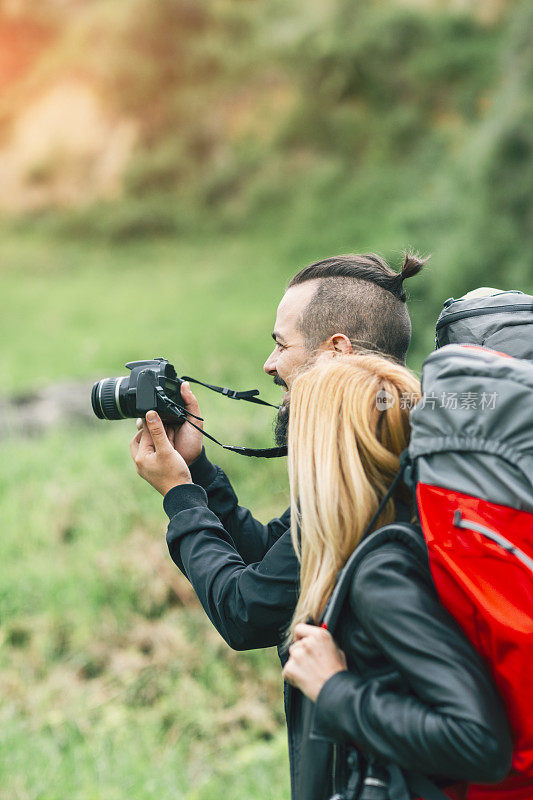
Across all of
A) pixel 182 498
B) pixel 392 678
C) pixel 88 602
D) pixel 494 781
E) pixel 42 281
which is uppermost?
pixel 42 281

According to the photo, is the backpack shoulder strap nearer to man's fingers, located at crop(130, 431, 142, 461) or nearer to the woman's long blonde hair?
the woman's long blonde hair

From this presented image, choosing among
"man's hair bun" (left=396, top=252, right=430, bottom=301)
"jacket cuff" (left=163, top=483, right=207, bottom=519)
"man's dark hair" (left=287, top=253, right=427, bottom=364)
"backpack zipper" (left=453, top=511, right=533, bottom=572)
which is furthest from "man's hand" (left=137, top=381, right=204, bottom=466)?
"backpack zipper" (left=453, top=511, right=533, bottom=572)

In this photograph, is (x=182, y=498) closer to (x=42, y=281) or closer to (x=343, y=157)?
(x=42, y=281)

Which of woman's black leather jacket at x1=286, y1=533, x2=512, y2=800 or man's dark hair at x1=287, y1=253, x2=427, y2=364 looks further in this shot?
man's dark hair at x1=287, y1=253, x2=427, y2=364

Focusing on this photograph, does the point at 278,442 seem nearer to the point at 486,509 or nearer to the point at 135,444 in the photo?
the point at 135,444

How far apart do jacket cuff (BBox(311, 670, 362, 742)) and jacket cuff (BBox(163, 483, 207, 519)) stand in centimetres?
61

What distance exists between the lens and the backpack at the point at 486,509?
1.31 metres

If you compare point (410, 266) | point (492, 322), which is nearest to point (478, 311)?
point (492, 322)

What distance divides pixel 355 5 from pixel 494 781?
73.1 feet

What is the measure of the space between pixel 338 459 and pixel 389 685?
441 mm

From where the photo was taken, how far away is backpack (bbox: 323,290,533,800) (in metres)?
1.31

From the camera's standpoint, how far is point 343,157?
20938mm

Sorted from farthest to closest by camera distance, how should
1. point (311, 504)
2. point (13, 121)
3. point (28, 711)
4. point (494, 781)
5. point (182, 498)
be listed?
point (13, 121) → point (28, 711) → point (182, 498) → point (311, 504) → point (494, 781)

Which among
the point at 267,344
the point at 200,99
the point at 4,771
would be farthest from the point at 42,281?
the point at 4,771
